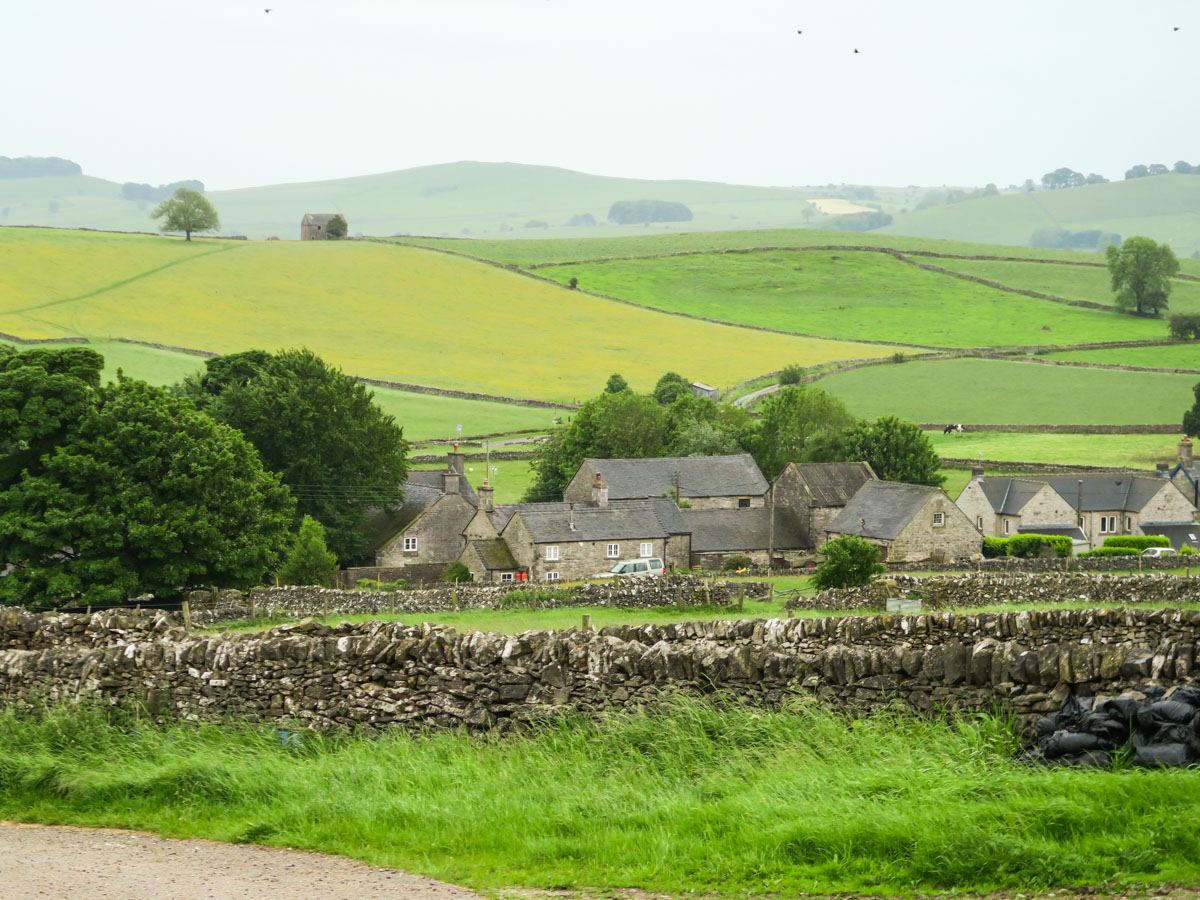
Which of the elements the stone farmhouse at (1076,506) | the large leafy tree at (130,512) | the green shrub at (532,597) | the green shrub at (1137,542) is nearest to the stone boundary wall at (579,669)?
the large leafy tree at (130,512)

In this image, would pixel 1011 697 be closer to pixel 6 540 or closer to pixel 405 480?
pixel 6 540

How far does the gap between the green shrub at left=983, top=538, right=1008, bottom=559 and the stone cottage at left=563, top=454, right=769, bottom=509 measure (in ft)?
44.1

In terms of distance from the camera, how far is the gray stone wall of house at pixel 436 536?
6225 centimetres

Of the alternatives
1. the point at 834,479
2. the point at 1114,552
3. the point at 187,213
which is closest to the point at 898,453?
Result: the point at 834,479

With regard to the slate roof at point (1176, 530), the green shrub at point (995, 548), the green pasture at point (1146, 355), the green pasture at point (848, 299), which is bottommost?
the green shrub at point (995, 548)

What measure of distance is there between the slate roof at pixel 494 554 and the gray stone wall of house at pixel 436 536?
3378 millimetres

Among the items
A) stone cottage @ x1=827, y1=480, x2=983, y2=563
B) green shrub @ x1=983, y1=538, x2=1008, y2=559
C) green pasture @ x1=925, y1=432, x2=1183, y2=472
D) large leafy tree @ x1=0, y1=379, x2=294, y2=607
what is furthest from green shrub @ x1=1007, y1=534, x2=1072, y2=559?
large leafy tree @ x1=0, y1=379, x2=294, y2=607

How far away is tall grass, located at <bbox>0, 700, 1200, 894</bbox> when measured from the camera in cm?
786

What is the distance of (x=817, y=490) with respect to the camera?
68625 mm

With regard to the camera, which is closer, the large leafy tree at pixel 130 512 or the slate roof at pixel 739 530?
the large leafy tree at pixel 130 512

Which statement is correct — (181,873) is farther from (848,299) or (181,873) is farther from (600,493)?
(848,299)

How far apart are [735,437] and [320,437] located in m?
31.3

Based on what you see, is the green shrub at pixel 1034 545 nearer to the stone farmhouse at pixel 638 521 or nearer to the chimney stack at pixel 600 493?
the stone farmhouse at pixel 638 521

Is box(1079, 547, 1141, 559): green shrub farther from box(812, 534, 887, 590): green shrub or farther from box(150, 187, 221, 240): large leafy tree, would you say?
box(150, 187, 221, 240): large leafy tree
